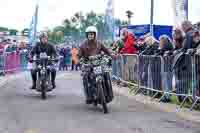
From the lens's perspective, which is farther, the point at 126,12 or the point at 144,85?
the point at 126,12

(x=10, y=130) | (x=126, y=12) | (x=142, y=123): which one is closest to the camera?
(x=10, y=130)

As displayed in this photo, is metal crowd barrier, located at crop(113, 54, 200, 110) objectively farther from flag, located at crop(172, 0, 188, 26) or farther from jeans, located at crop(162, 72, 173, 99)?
flag, located at crop(172, 0, 188, 26)

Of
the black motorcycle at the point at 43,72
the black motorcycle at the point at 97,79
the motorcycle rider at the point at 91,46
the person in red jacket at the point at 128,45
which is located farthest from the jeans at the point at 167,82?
the person in red jacket at the point at 128,45

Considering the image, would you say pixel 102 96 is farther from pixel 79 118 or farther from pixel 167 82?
pixel 167 82

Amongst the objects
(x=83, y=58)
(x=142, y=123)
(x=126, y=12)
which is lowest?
(x=142, y=123)

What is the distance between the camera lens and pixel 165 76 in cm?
1485

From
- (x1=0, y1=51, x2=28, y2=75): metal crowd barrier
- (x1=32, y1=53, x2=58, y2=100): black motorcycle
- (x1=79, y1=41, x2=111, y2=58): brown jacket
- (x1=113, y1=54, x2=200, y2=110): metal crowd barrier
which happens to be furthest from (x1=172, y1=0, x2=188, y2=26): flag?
(x1=0, y1=51, x2=28, y2=75): metal crowd barrier

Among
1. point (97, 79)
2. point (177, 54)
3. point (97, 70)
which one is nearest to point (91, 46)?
point (97, 70)

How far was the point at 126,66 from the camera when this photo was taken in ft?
65.6

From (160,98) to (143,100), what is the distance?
24.9 inches

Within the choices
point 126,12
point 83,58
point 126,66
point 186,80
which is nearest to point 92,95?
point 83,58

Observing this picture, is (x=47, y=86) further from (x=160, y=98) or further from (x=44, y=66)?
(x=160, y=98)

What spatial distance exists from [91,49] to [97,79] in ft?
→ 3.35

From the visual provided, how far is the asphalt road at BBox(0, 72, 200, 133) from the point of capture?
33.4 feet
